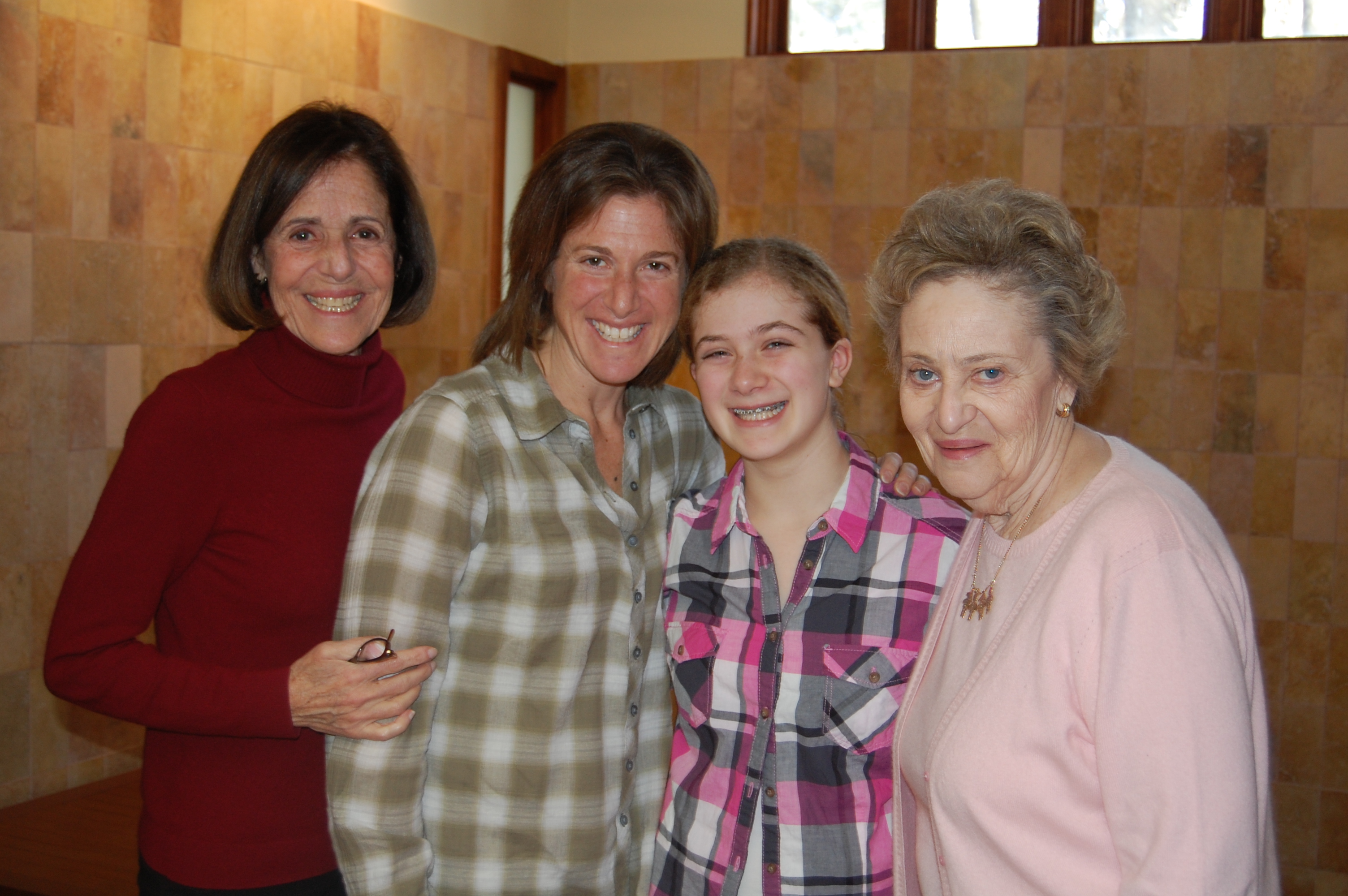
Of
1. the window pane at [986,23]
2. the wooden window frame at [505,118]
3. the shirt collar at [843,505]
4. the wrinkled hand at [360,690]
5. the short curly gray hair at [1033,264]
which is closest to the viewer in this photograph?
the short curly gray hair at [1033,264]

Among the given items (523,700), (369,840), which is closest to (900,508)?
(523,700)

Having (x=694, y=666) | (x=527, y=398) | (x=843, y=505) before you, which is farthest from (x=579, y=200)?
(x=694, y=666)

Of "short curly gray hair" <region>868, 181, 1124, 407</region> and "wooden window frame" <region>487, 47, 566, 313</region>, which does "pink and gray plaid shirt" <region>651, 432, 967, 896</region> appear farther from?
"wooden window frame" <region>487, 47, 566, 313</region>

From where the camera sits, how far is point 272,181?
68.1 inches

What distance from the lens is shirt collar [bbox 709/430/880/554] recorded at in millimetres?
1702

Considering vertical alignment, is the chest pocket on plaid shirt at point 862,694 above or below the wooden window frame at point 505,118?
below

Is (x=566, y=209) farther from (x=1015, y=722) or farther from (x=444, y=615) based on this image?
(x=1015, y=722)

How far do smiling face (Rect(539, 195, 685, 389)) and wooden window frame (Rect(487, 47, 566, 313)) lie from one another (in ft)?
9.49

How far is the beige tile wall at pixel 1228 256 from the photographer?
410 centimetres

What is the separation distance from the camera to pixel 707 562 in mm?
1766

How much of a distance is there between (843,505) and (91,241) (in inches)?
91.7

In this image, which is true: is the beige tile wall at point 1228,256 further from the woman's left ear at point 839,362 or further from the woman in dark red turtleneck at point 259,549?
the woman in dark red turtleneck at point 259,549

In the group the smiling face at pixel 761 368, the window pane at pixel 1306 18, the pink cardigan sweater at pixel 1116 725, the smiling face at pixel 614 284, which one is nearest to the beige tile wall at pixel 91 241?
the smiling face at pixel 614 284

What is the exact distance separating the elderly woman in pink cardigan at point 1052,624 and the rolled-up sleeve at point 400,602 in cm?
62
